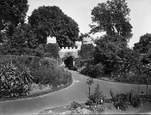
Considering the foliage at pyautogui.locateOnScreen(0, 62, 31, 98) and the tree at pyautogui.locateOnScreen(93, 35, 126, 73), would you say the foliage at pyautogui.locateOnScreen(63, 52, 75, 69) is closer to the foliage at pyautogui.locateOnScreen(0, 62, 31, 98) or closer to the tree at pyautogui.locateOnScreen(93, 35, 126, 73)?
the tree at pyautogui.locateOnScreen(93, 35, 126, 73)

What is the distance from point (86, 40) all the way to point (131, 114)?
34.5 metres

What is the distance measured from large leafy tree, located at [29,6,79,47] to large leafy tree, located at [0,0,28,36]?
5228mm

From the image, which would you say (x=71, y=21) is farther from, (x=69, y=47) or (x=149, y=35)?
(x=149, y=35)

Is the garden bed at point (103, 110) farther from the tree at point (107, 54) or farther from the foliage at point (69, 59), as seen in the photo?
the foliage at point (69, 59)

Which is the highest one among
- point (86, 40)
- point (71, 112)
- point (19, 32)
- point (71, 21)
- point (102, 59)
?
point (71, 21)

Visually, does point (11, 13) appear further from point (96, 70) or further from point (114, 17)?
point (114, 17)

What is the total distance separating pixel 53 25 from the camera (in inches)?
1184

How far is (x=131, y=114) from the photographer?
4.38 meters

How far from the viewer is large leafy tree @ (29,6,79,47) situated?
95.3 feet

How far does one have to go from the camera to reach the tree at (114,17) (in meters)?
28.4

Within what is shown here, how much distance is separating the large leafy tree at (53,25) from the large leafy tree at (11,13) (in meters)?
5.23

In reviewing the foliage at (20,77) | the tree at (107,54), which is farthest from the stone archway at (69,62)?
the foliage at (20,77)

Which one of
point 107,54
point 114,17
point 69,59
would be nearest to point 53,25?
point 69,59

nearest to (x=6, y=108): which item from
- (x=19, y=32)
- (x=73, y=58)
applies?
(x=19, y=32)
